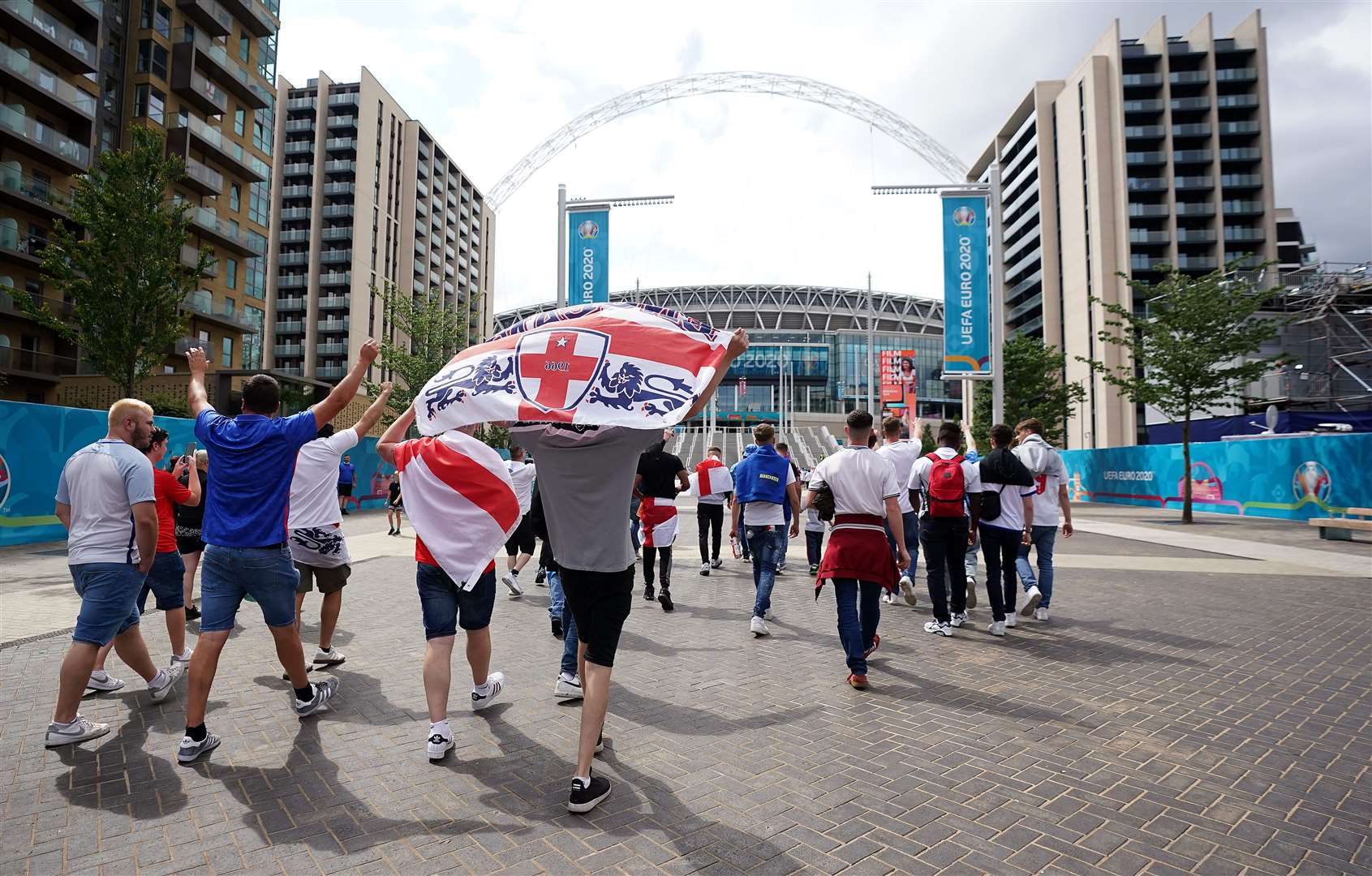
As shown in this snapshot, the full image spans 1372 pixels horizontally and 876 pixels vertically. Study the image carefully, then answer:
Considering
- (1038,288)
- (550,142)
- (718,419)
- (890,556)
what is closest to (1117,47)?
(1038,288)

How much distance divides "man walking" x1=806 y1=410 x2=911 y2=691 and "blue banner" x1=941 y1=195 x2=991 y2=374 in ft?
40.7

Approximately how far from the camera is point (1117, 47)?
55906 millimetres

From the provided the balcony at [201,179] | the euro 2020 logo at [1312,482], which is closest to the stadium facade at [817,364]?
the balcony at [201,179]

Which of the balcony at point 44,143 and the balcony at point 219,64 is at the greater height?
the balcony at point 219,64

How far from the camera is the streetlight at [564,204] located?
1656 centimetres

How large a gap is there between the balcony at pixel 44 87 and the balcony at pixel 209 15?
7.26 meters

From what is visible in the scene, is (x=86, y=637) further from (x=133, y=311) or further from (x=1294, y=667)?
(x=133, y=311)

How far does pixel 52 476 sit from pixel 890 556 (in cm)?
1528

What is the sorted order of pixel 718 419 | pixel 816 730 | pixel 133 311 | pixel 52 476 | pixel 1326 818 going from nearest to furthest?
1. pixel 1326 818
2. pixel 816 730
3. pixel 52 476
4. pixel 133 311
5. pixel 718 419

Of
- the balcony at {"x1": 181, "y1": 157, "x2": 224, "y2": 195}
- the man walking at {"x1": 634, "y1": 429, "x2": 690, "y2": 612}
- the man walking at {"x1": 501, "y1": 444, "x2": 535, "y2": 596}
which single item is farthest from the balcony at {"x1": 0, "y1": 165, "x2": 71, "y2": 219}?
the man walking at {"x1": 634, "y1": 429, "x2": 690, "y2": 612}

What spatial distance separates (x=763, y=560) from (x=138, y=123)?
38.4 metres

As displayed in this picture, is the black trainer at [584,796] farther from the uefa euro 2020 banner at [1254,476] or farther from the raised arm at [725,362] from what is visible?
the uefa euro 2020 banner at [1254,476]

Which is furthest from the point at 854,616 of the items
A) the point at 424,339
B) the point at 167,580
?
the point at 424,339

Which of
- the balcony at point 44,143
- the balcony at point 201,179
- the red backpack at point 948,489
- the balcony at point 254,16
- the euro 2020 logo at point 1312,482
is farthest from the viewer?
the balcony at point 254,16
